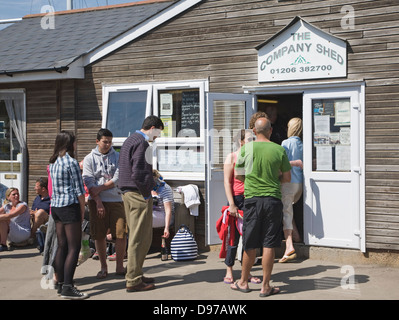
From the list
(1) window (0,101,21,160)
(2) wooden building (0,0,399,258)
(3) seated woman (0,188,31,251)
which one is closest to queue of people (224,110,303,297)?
(2) wooden building (0,0,399,258)

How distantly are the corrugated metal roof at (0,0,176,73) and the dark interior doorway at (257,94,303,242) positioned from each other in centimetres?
230

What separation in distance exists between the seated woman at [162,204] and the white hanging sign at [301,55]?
6.81 ft

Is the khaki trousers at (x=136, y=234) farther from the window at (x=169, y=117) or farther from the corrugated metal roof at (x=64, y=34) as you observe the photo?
the corrugated metal roof at (x=64, y=34)

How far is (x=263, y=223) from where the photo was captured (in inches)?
248

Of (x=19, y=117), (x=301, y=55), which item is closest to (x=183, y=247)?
(x=301, y=55)

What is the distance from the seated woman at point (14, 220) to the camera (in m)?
9.50

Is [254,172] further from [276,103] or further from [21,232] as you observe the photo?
[21,232]

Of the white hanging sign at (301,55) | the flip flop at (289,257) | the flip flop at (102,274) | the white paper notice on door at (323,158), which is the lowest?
the flip flop at (102,274)

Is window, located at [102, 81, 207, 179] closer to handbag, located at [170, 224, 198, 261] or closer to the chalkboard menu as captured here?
the chalkboard menu

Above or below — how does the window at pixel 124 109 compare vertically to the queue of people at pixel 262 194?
above

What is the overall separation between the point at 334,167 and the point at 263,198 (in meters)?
2.25

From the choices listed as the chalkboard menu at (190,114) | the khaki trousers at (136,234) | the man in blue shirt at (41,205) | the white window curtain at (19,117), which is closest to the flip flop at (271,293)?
the khaki trousers at (136,234)

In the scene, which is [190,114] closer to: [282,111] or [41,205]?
[282,111]

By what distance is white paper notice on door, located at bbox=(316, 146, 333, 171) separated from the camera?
8.18m
